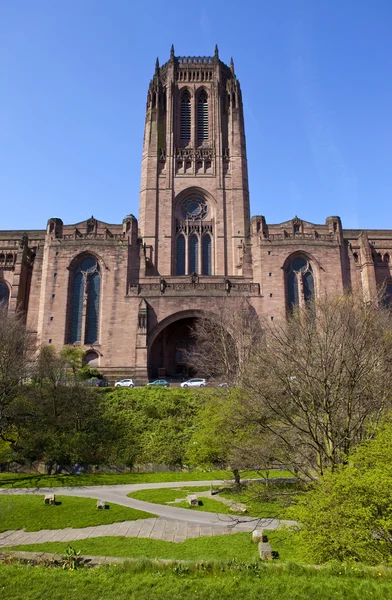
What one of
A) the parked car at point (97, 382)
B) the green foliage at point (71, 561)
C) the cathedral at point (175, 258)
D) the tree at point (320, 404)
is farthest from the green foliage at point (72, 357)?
the green foliage at point (71, 561)

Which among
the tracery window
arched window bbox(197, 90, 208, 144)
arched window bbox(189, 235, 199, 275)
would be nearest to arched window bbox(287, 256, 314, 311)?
the tracery window

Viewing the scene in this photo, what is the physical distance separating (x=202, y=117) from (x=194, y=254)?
63.5 ft

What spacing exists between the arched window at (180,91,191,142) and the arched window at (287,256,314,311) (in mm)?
23535

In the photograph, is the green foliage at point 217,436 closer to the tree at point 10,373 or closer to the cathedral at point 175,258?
the tree at point 10,373

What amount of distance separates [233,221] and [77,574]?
1767 inches

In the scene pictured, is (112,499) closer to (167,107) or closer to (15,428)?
(15,428)

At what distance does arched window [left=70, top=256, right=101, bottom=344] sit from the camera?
134 ft

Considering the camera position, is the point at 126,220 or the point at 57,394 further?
the point at 126,220

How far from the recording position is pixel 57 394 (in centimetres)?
2875

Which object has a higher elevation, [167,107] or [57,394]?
[167,107]

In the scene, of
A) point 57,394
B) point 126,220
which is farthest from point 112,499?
point 126,220

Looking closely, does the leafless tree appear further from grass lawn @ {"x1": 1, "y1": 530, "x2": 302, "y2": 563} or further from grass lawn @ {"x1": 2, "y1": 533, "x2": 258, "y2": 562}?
grass lawn @ {"x1": 2, "y1": 533, "x2": 258, "y2": 562}

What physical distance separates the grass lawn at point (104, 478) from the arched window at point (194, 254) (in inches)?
1125

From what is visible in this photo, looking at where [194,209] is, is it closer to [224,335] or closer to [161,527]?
[224,335]
